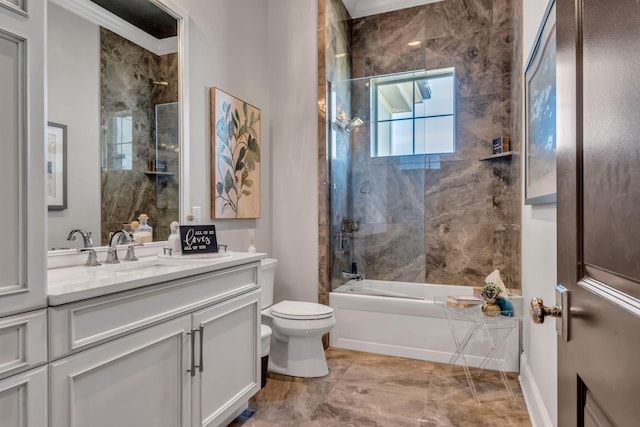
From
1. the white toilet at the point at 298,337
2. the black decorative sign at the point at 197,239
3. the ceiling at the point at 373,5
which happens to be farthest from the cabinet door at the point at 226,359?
the ceiling at the point at 373,5

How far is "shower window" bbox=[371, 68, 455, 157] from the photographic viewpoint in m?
3.51

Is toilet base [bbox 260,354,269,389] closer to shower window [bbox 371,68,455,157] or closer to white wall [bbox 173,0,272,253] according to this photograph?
white wall [bbox 173,0,272,253]

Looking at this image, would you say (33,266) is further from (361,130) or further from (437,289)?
(437,289)

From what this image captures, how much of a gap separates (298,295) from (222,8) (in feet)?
7.41

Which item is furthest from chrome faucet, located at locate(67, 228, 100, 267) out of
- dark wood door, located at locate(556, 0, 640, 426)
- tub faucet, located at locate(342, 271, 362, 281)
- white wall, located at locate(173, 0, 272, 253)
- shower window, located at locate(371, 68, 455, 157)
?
shower window, located at locate(371, 68, 455, 157)

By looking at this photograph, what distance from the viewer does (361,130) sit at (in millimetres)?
3555

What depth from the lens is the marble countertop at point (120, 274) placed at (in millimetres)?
1089

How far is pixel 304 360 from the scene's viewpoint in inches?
99.0

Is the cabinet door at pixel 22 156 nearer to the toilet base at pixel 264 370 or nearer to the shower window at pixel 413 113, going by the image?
the toilet base at pixel 264 370

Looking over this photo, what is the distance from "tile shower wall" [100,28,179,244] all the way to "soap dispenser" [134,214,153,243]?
3 cm

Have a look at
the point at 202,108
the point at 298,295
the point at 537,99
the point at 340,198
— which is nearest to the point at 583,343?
the point at 537,99

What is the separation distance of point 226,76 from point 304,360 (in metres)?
2.07

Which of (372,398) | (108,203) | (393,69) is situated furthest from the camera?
(393,69)

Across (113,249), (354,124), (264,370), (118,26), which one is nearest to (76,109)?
(118,26)
